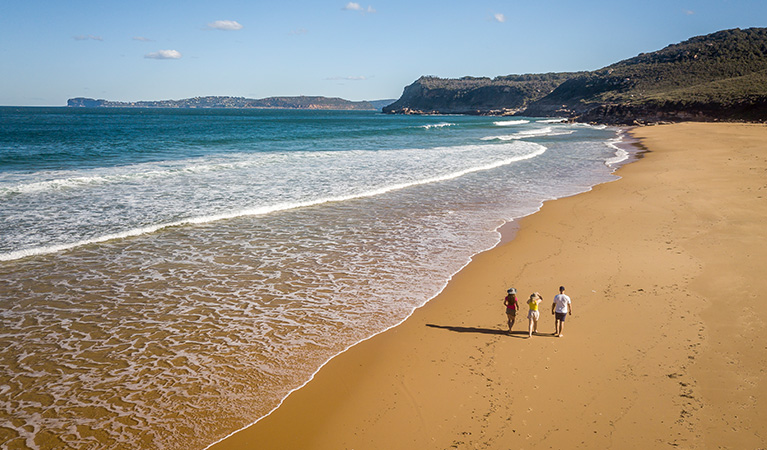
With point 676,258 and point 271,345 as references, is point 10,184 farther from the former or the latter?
point 676,258

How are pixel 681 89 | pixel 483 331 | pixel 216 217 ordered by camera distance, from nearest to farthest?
pixel 483 331 < pixel 216 217 < pixel 681 89

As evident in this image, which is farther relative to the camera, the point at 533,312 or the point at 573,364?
the point at 533,312

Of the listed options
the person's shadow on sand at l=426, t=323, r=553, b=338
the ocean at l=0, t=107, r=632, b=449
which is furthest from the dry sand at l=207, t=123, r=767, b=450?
the ocean at l=0, t=107, r=632, b=449

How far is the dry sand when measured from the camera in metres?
5.04

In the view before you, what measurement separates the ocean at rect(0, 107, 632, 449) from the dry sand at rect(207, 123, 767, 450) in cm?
61

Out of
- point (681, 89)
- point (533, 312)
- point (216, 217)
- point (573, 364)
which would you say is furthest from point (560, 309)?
point (681, 89)

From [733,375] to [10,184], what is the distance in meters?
24.2

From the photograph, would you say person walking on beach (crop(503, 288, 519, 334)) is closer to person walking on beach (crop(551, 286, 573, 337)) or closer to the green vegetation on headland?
person walking on beach (crop(551, 286, 573, 337))

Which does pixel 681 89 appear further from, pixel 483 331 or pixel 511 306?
pixel 483 331

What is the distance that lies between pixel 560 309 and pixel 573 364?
94cm

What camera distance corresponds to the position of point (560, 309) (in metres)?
7.05

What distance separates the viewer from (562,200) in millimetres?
16891

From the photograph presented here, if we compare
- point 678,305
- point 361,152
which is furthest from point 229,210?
point 361,152

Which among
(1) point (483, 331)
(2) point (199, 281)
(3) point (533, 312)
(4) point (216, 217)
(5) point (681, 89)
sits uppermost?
(5) point (681, 89)
